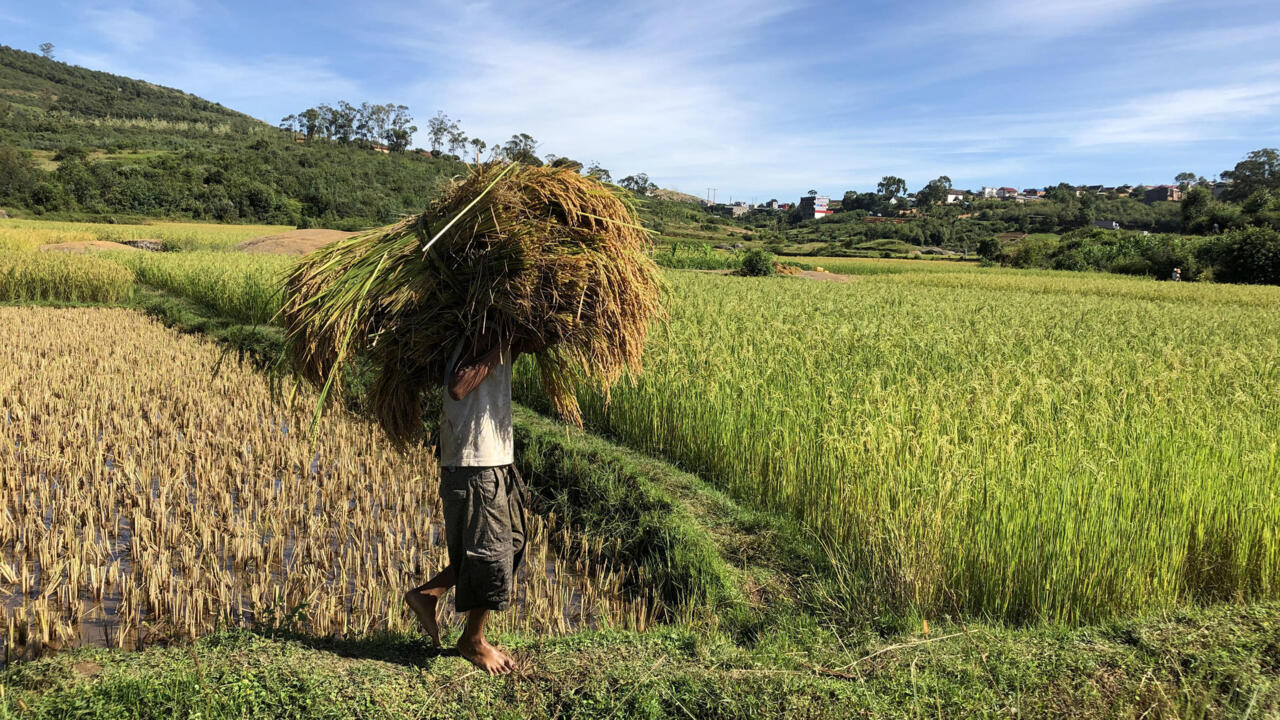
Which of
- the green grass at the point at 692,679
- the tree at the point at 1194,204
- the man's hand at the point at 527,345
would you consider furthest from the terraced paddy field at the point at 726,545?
the tree at the point at 1194,204

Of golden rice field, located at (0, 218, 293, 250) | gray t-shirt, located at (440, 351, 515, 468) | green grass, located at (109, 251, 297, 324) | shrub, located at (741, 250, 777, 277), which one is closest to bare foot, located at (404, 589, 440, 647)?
gray t-shirt, located at (440, 351, 515, 468)

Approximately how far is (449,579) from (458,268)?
3.96ft

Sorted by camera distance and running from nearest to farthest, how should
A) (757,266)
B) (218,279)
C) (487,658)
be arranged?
(487,658)
(218,279)
(757,266)

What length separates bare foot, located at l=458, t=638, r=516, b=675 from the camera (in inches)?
108

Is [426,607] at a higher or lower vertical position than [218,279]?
lower

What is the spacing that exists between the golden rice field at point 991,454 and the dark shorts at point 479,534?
38.5 inches

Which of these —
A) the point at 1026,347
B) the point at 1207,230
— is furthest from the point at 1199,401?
the point at 1207,230

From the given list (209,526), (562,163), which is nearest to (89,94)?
(209,526)

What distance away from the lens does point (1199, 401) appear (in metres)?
5.47

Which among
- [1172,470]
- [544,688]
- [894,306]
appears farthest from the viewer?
[894,306]

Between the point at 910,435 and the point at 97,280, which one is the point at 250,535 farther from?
the point at 97,280

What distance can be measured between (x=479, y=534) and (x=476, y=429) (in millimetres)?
393

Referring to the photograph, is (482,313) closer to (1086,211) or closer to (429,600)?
(429,600)

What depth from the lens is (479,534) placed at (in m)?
2.69
